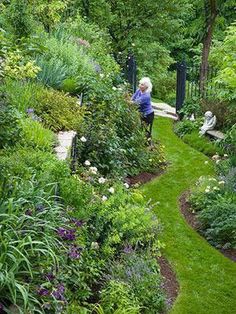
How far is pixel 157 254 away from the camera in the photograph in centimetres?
623

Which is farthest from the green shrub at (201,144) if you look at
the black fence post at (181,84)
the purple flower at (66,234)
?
the purple flower at (66,234)

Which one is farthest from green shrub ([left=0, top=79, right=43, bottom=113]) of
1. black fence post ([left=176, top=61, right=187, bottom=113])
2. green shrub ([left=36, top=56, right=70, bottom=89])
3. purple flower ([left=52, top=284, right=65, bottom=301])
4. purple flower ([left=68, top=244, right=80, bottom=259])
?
black fence post ([left=176, top=61, right=187, bottom=113])

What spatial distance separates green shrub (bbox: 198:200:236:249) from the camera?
278 inches

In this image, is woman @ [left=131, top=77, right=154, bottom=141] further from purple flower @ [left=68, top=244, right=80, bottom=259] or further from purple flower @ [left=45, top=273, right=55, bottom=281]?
purple flower @ [left=45, top=273, right=55, bottom=281]

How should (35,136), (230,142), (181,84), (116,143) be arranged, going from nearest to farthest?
(35,136), (116,143), (230,142), (181,84)

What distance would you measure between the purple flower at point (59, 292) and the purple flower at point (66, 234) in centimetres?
63

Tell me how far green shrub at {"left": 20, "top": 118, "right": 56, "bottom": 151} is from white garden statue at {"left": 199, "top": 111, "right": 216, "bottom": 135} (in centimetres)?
632

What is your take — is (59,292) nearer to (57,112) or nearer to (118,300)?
(118,300)

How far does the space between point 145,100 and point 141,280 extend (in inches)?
232

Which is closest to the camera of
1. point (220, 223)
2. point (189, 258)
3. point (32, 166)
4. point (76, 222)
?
point (76, 222)

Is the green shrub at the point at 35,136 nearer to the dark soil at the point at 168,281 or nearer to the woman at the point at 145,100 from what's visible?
the dark soil at the point at 168,281

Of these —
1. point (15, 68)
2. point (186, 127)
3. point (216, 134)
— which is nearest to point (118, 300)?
point (15, 68)

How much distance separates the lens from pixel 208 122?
1245cm

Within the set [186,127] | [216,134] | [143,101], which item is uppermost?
[143,101]
